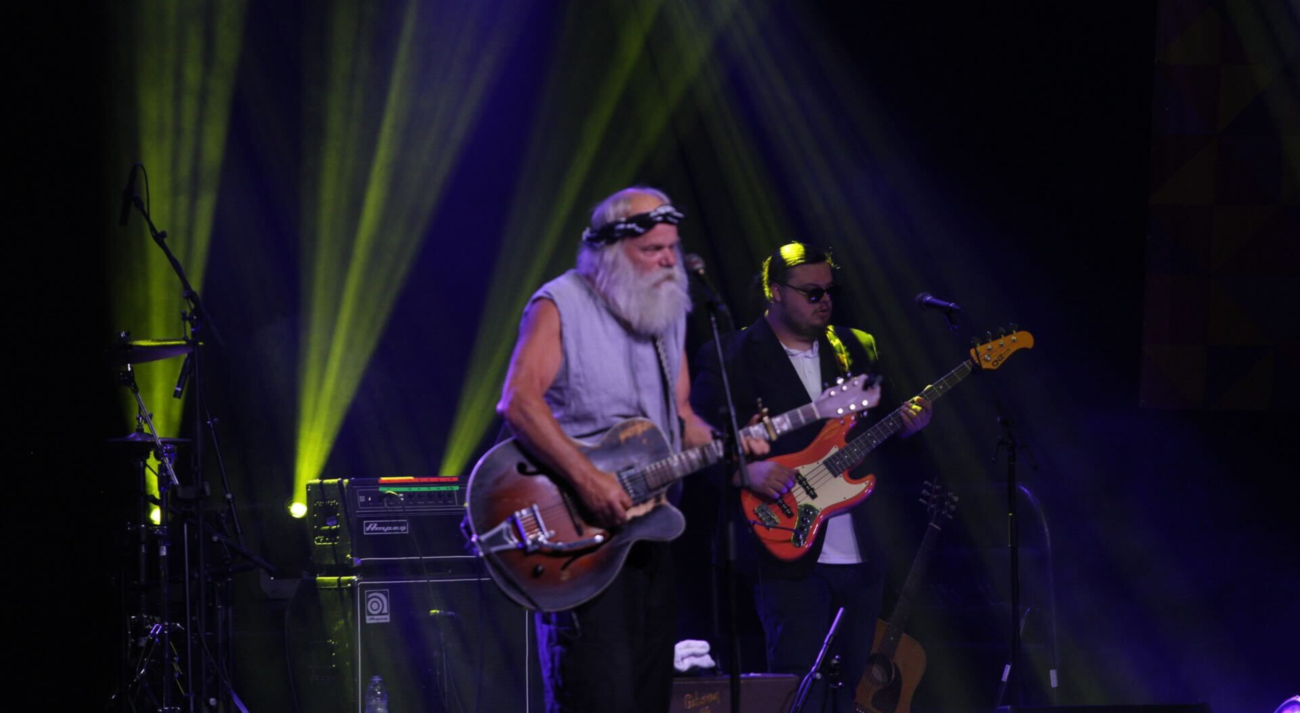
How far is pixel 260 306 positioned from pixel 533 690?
2817mm

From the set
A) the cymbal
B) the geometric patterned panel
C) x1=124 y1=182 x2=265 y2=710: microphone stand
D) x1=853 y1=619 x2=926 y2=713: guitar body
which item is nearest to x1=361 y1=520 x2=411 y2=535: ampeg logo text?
Result: x1=124 y1=182 x2=265 y2=710: microphone stand

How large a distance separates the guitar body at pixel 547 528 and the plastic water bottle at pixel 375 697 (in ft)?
8.45

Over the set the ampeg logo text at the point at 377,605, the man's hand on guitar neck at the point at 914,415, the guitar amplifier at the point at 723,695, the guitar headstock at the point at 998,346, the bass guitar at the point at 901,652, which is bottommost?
the guitar amplifier at the point at 723,695

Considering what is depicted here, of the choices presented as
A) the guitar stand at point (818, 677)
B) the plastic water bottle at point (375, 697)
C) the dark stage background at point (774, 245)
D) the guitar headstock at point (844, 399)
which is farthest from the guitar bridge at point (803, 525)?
the plastic water bottle at point (375, 697)

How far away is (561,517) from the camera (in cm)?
347

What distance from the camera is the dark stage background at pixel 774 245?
20.4ft

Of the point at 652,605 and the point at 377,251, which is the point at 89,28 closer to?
the point at 377,251

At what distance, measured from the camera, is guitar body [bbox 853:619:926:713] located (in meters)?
5.52

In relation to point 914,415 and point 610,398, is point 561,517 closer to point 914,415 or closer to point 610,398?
point 610,398

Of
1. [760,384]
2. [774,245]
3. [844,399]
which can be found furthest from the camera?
[774,245]

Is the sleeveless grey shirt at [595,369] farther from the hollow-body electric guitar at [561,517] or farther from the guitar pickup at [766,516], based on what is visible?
the guitar pickup at [766,516]

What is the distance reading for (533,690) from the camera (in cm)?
587

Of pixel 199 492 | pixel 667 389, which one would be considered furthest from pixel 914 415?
pixel 199 492

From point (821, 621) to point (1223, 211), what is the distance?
3.24 m
